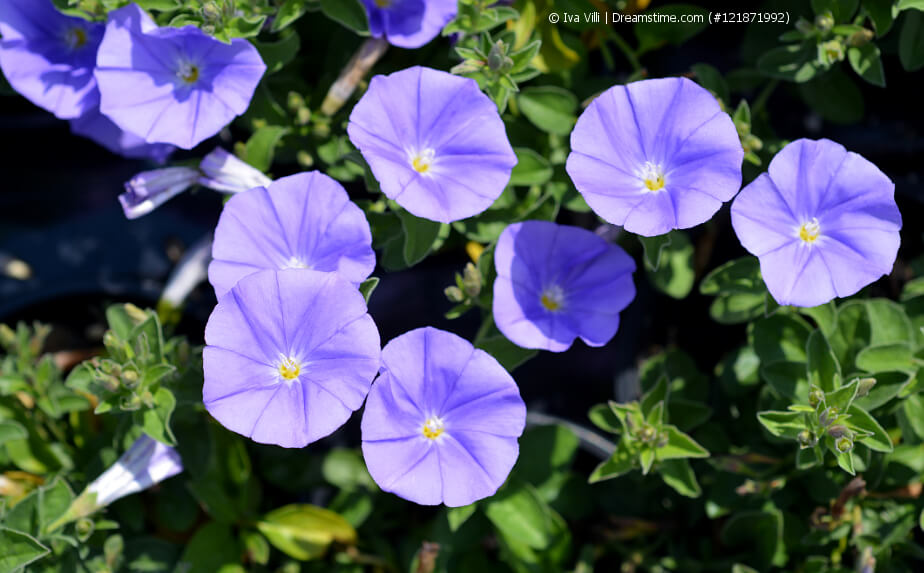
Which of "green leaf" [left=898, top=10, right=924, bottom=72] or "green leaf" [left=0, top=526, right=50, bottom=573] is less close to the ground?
"green leaf" [left=898, top=10, right=924, bottom=72]

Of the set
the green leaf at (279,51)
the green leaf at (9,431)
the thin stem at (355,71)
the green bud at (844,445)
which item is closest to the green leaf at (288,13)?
the green leaf at (279,51)

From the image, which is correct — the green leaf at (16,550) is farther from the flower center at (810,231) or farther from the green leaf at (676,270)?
the flower center at (810,231)

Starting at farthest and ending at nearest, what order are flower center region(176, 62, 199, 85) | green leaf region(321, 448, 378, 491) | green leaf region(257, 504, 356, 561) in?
green leaf region(321, 448, 378, 491) < green leaf region(257, 504, 356, 561) < flower center region(176, 62, 199, 85)

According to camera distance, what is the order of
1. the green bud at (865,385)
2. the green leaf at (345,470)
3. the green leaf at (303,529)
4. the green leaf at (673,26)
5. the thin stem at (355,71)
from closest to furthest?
the green bud at (865,385) → the thin stem at (355,71) → the green leaf at (673,26) → the green leaf at (303,529) → the green leaf at (345,470)

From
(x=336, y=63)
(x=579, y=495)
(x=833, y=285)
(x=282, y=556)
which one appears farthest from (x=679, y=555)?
(x=336, y=63)

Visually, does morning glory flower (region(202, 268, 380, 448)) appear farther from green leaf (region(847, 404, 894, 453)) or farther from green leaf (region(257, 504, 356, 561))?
green leaf (region(847, 404, 894, 453))

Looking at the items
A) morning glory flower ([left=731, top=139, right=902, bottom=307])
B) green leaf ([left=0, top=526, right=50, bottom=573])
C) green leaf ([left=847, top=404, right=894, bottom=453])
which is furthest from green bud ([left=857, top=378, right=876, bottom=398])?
green leaf ([left=0, top=526, right=50, bottom=573])

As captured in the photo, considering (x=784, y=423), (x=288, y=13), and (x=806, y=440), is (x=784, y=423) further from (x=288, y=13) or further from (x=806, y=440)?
(x=288, y=13)
